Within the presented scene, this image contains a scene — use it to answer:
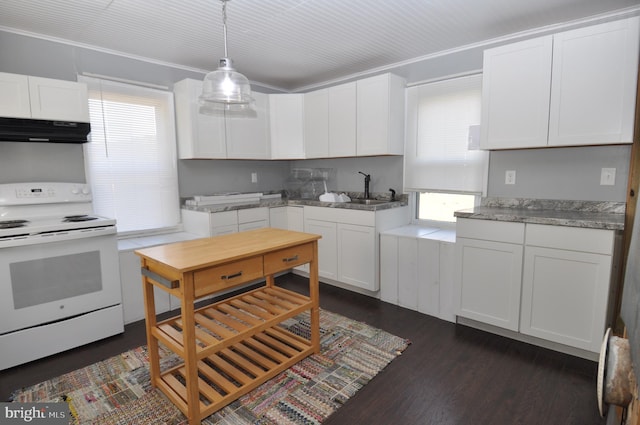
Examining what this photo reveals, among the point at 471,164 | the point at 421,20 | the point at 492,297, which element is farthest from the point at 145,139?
the point at 492,297

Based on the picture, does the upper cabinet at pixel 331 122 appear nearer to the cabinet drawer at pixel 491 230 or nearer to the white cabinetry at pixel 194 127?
the white cabinetry at pixel 194 127

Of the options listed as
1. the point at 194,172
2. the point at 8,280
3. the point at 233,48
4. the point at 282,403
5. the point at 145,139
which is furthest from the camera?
the point at 194,172

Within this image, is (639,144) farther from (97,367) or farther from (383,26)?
(97,367)

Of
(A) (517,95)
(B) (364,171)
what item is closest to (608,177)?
(A) (517,95)

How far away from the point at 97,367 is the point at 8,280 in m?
0.78

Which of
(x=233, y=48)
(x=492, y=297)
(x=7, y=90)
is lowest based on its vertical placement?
(x=492, y=297)

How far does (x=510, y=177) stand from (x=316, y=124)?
2.08 m

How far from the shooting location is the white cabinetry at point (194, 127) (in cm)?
341

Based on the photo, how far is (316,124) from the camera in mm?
3951

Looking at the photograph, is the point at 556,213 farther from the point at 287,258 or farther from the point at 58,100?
the point at 58,100

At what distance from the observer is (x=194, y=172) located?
3.77 m

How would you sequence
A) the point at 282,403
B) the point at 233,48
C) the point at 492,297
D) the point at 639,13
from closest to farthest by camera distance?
the point at 282,403 < the point at 639,13 < the point at 492,297 < the point at 233,48

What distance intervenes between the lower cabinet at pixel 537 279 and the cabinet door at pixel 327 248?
51.0 inches

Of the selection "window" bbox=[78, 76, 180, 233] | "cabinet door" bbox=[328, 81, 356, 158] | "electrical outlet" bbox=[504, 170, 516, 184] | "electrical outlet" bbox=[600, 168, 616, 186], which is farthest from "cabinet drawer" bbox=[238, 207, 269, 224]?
"electrical outlet" bbox=[600, 168, 616, 186]
